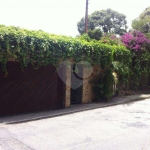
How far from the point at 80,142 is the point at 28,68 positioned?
4.32 metres

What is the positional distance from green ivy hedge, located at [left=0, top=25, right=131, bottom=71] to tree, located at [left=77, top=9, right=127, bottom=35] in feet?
85.3

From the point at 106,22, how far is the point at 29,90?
30415 mm

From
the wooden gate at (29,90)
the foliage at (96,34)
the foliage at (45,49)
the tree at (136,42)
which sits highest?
the foliage at (96,34)

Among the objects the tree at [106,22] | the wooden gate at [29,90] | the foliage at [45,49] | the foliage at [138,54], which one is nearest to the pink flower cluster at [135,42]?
the foliage at [138,54]

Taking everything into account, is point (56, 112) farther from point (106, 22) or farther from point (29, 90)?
point (106, 22)

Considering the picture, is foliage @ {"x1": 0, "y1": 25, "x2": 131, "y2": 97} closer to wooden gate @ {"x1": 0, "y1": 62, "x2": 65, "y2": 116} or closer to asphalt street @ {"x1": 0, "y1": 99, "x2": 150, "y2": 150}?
wooden gate @ {"x1": 0, "y1": 62, "x2": 65, "y2": 116}

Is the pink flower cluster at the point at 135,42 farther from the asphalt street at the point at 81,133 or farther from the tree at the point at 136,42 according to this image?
the asphalt street at the point at 81,133

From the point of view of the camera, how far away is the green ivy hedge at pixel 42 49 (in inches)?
290

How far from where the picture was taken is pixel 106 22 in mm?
36875

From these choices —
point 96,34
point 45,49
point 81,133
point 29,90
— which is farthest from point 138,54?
point 81,133

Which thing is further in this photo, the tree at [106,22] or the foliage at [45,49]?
the tree at [106,22]

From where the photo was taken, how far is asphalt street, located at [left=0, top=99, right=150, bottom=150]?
201 inches

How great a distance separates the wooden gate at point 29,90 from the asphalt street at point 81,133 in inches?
56.1

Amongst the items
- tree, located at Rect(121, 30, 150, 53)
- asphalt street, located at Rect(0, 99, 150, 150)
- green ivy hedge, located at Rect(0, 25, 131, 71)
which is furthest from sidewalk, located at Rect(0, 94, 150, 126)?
tree, located at Rect(121, 30, 150, 53)
